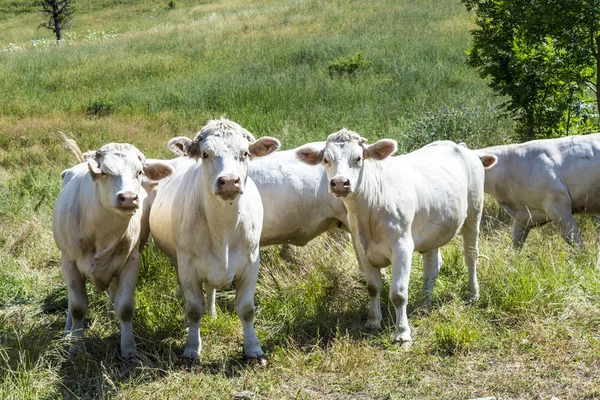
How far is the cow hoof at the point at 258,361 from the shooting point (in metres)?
5.78

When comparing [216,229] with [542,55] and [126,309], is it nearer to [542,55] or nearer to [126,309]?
[126,309]

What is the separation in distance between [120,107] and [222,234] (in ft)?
47.0

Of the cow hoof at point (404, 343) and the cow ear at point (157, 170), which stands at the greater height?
the cow ear at point (157, 170)

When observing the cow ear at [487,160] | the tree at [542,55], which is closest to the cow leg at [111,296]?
the cow ear at [487,160]

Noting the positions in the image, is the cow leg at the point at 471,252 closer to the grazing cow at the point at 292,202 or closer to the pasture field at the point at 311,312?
the pasture field at the point at 311,312

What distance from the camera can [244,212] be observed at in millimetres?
5785

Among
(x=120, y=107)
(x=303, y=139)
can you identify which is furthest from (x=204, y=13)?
(x=303, y=139)

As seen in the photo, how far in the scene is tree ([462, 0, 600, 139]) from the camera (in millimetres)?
9648

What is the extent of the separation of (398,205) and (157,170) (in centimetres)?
207

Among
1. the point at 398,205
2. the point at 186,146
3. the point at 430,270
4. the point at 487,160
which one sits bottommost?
the point at 430,270

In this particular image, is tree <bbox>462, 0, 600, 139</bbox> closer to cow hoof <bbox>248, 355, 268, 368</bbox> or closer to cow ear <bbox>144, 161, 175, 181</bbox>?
cow ear <bbox>144, 161, 175, 181</bbox>

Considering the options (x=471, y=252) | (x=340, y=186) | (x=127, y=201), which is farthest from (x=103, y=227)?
(x=471, y=252)

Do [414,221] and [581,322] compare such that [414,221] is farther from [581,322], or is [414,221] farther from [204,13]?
[204,13]

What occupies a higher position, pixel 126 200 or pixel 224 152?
pixel 224 152
